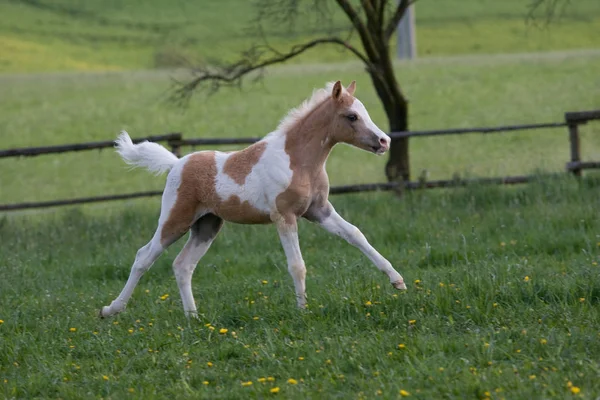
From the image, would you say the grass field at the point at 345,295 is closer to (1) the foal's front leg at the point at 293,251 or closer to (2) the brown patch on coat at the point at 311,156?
(1) the foal's front leg at the point at 293,251

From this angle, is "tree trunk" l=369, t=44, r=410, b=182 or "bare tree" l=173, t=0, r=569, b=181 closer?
"bare tree" l=173, t=0, r=569, b=181

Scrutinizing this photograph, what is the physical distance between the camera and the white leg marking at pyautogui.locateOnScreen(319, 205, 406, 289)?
6691mm

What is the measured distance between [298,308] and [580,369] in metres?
2.21

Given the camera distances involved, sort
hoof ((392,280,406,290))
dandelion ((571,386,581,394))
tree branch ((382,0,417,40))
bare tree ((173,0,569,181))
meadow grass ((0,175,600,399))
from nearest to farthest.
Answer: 1. dandelion ((571,386,581,394))
2. meadow grass ((0,175,600,399))
3. hoof ((392,280,406,290))
4. bare tree ((173,0,569,181))
5. tree branch ((382,0,417,40))

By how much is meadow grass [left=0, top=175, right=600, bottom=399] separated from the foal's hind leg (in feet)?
0.54

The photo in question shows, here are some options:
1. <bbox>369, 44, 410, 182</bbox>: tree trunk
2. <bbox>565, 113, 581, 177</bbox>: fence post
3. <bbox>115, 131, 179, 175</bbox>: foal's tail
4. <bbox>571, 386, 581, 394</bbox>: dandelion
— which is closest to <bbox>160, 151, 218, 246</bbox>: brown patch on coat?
<bbox>115, 131, 179, 175</bbox>: foal's tail

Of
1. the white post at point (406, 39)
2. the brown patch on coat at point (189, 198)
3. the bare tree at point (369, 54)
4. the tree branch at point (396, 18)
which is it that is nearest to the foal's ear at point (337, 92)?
the brown patch on coat at point (189, 198)

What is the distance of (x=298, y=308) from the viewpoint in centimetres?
650

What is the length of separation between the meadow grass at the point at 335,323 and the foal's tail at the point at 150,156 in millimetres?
1153

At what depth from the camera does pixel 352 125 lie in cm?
684

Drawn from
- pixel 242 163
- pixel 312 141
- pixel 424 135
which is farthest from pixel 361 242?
pixel 424 135

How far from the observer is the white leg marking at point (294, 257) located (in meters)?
6.70

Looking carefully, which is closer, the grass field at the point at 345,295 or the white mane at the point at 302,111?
the grass field at the point at 345,295

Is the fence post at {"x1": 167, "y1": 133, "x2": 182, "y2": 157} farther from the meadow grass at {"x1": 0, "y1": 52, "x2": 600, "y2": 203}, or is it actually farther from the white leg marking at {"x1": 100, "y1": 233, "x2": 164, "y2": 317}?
the white leg marking at {"x1": 100, "y1": 233, "x2": 164, "y2": 317}
